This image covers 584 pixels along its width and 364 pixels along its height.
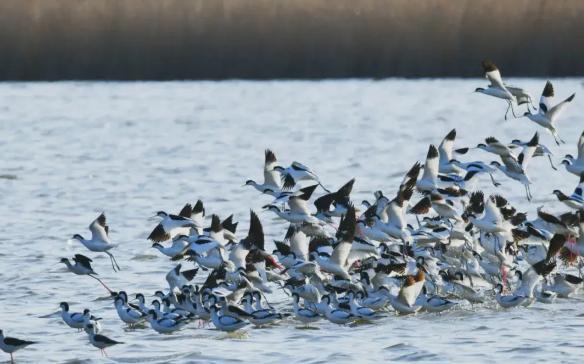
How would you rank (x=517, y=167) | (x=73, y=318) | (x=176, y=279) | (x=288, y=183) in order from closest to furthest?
1. (x=73, y=318)
2. (x=176, y=279)
3. (x=517, y=167)
4. (x=288, y=183)

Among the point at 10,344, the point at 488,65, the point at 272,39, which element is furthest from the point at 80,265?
the point at 272,39

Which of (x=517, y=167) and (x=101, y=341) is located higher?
(x=517, y=167)

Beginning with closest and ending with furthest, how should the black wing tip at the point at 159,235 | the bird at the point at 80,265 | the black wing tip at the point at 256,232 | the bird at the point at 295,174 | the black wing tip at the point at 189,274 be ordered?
the bird at the point at 80,265 < the black wing tip at the point at 189,274 < the black wing tip at the point at 256,232 < the black wing tip at the point at 159,235 < the bird at the point at 295,174

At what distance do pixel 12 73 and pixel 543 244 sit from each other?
65.1ft

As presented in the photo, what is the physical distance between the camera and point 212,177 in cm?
2519

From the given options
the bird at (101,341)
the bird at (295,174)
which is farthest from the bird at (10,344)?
the bird at (295,174)

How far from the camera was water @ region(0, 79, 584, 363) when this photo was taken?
1177 centimetres

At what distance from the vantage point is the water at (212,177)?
38.6 ft

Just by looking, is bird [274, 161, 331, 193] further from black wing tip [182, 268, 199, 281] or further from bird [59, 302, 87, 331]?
bird [59, 302, 87, 331]

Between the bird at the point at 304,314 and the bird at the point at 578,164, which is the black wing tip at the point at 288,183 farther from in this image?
the bird at the point at 304,314

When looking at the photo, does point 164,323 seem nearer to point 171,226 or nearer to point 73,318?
point 73,318

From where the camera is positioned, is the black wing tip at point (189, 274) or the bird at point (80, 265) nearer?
the bird at point (80, 265)

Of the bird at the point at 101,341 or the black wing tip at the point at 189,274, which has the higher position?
the black wing tip at the point at 189,274

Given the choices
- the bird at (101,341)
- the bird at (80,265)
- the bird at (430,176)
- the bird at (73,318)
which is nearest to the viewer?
the bird at (101,341)
